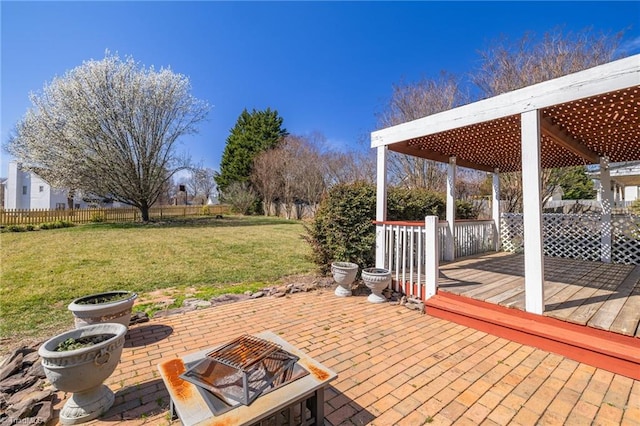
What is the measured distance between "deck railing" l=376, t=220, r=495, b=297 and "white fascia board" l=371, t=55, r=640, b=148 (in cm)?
151

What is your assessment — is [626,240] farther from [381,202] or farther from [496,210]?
[381,202]

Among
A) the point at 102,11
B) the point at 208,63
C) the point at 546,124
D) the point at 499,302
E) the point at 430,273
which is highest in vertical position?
the point at 208,63

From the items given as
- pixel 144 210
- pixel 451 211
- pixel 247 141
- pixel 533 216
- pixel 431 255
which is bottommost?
pixel 431 255

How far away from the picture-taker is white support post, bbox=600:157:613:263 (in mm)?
6117

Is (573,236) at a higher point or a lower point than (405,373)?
higher

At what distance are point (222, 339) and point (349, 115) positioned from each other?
16.1 meters

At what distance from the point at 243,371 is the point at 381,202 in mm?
3871

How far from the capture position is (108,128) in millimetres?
14516

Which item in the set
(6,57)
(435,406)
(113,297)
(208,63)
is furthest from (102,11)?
(435,406)

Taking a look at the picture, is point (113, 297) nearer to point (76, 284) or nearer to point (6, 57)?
point (76, 284)

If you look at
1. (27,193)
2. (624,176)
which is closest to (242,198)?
(27,193)

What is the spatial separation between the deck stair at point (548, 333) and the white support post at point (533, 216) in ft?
0.65

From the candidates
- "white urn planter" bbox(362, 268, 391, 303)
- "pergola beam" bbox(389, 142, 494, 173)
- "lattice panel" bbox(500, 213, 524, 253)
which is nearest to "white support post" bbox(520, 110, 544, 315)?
"white urn planter" bbox(362, 268, 391, 303)

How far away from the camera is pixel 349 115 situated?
56.1 ft
